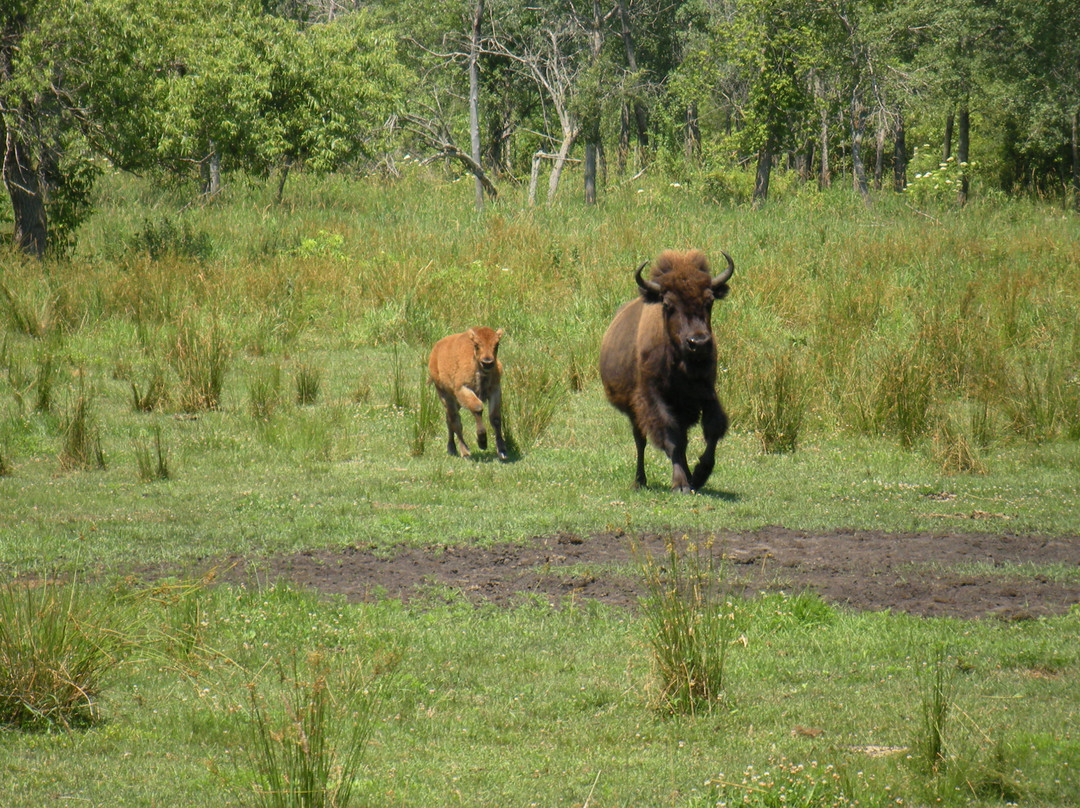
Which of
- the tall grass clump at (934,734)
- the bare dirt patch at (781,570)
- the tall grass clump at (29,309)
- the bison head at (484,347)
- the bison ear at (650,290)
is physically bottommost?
the bare dirt patch at (781,570)

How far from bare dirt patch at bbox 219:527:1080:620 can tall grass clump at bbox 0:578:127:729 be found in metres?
1.74

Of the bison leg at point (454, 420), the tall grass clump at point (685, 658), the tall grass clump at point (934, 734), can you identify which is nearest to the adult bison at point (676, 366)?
the bison leg at point (454, 420)

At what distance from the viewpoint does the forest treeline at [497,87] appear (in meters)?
19.6

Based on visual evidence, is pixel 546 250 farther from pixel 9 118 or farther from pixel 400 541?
pixel 400 541

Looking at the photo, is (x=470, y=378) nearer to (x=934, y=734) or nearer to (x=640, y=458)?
(x=640, y=458)

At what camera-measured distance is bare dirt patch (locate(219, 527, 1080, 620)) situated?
697 cm

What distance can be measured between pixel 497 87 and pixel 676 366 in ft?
104

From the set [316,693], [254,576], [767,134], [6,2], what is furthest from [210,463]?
[767,134]

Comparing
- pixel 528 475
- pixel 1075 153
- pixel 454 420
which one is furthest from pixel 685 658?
pixel 1075 153

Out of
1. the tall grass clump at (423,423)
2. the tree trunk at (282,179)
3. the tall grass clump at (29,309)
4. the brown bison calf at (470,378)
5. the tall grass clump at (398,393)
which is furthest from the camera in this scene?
the tree trunk at (282,179)

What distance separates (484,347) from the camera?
434 inches

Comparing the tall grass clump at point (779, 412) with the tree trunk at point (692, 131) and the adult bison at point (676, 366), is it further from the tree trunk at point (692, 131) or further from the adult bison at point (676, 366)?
the tree trunk at point (692, 131)

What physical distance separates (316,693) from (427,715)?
1.53m

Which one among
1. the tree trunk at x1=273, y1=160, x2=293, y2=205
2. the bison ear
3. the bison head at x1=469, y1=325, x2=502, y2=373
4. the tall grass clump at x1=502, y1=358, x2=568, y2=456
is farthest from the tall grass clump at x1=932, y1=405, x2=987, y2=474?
the tree trunk at x1=273, y1=160, x2=293, y2=205
